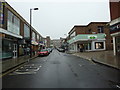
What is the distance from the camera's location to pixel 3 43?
43.4 ft

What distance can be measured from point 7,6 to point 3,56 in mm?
7208

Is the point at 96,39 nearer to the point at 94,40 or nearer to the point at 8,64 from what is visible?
the point at 94,40

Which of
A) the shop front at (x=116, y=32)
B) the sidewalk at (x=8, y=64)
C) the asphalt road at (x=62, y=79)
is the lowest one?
the asphalt road at (x=62, y=79)

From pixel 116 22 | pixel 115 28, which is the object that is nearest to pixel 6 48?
pixel 115 28

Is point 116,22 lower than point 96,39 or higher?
higher

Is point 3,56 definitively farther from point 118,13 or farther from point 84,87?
point 118,13

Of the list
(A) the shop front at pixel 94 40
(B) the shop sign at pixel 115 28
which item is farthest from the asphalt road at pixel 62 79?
(A) the shop front at pixel 94 40

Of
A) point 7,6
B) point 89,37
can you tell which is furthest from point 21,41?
point 89,37

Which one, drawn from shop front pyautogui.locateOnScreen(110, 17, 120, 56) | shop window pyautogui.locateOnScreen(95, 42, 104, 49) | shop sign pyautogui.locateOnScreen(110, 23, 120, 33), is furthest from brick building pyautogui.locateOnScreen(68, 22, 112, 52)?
shop sign pyautogui.locateOnScreen(110, 23, 120, 33)

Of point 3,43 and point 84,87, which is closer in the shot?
point 84,87

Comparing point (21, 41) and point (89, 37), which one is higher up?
point (89, 37)

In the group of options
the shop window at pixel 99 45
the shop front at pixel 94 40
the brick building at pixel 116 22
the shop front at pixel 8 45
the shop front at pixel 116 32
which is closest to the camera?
the shop front at pixel 8 45

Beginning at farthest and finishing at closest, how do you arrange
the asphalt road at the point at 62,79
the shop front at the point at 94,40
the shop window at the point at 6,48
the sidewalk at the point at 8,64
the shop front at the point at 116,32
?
the shop front at the point at 94,40, the shop front at the point at 116,32, the shop window at the point at 6,48, the sidewalk at the point at 8,64, the asphalt road at the point at 62,79

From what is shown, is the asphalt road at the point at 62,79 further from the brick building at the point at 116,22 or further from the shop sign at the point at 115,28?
the brick building at the point at 116,22
